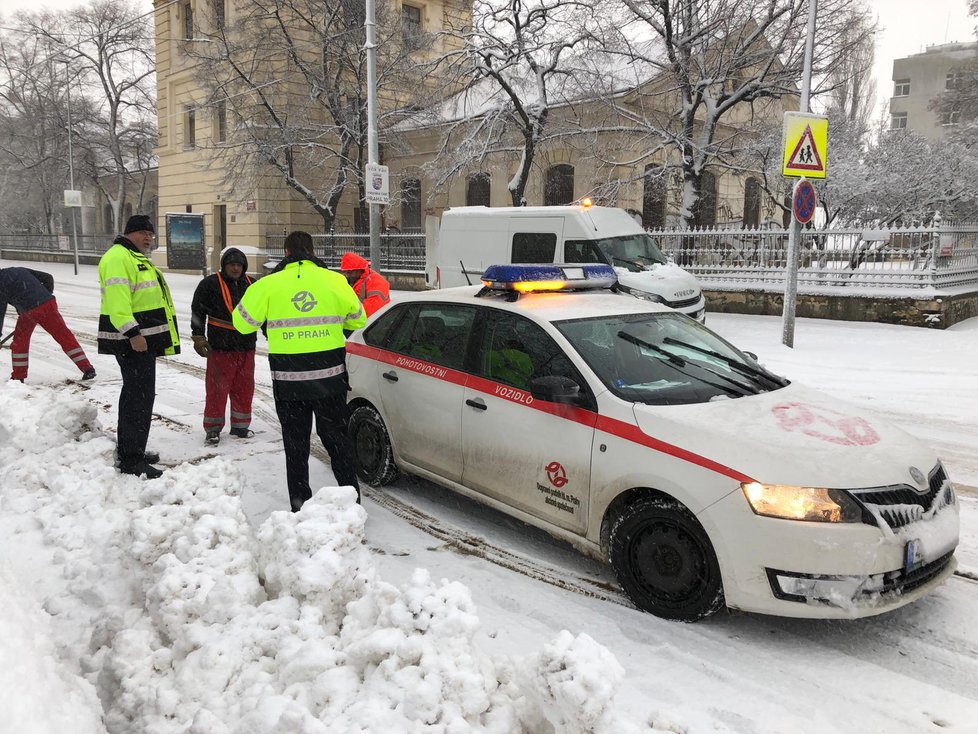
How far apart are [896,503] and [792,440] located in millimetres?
508

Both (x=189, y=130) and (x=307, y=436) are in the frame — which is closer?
(x=307, y=436)

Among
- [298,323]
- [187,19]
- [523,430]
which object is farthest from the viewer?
[187,19]

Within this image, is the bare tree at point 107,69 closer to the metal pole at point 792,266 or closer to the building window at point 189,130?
the building window at point 189,130

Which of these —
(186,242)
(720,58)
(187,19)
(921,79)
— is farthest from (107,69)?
(921,79)

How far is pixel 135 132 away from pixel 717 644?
145 ft

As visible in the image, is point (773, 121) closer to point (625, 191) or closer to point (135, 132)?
point (625, 191)

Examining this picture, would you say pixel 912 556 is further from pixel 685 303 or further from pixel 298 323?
pixel 685 303

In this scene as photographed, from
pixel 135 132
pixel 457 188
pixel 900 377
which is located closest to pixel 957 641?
pixel 900 377

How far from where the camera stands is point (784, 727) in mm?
2873

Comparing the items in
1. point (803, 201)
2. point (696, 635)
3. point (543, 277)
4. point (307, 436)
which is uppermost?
point (803, 201)

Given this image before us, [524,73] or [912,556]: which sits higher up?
[524,73]

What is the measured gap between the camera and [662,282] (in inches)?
488

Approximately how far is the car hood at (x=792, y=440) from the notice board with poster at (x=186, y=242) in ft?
72.1

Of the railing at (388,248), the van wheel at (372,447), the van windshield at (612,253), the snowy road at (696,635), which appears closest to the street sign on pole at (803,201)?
the van windshield at (612,253)
